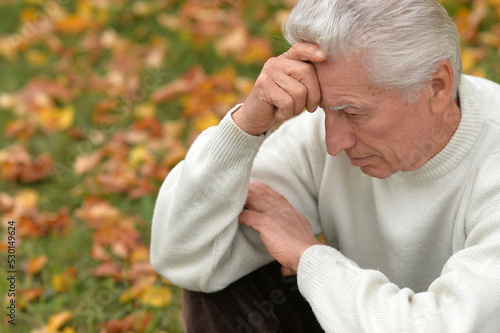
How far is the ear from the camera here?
1.97m

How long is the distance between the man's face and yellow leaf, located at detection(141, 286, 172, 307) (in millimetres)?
1217

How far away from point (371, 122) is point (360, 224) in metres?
0.54

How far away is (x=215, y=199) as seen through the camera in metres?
2.19

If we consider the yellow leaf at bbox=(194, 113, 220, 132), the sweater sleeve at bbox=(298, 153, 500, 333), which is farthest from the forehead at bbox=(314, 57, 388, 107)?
the yellow leaf at bbox=(194, 113, 220, 132)

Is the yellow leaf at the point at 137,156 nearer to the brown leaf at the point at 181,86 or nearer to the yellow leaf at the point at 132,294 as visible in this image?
the brown leaf at the point at 181,86

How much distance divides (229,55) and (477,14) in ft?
5.39

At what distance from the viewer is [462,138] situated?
6.86 ft

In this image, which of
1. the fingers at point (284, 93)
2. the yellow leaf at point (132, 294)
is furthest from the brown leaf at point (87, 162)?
the fingers at point (284, 93)

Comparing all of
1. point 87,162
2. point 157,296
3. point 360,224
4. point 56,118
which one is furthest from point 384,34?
point 56,118

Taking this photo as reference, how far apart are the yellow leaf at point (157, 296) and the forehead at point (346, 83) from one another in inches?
54.9

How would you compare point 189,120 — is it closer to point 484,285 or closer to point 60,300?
point 60,300

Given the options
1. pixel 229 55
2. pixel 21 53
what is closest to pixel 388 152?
pixel 229 55

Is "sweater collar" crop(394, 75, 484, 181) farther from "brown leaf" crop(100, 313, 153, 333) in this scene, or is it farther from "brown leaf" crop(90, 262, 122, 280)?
"brown leaf" crop(90, 262, 122, 280)

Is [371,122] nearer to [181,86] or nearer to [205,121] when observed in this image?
[205,121]
